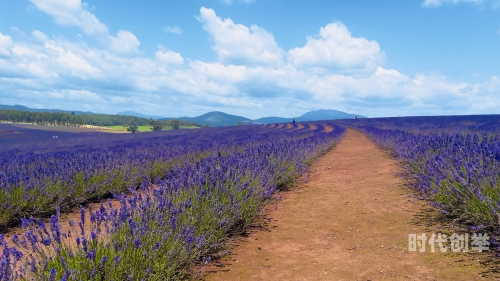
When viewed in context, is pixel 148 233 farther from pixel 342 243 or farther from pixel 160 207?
pixel 342 243

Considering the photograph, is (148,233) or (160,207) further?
(160,207)

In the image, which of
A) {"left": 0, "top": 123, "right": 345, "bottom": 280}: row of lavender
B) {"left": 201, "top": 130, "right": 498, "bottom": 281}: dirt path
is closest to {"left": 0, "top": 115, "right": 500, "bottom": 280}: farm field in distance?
{"left": 0, "top": 123, "right": 345, "bottom": 280}: row of lavender

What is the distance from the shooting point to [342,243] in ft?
9.88

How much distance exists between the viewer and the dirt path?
240 centimetres

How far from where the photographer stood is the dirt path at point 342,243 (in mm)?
2400

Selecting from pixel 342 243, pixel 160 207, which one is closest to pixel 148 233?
pixel 160 207

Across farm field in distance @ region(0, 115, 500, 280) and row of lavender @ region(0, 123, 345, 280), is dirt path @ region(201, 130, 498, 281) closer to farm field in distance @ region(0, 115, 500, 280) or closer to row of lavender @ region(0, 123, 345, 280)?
farm field in distance @ region(0, 115, 500, 280)

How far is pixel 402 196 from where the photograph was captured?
14.5ft

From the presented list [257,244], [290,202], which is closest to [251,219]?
[257,244]

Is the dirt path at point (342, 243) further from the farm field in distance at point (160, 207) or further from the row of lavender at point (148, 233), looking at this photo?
the row of lavender at point (148, 233)

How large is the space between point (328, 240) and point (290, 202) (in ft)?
4.86

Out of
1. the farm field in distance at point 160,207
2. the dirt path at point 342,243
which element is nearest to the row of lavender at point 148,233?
the farm field in distance at point 160,207

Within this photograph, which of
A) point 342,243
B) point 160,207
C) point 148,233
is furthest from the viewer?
point 342,243

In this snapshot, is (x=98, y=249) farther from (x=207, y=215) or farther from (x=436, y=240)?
(x=436, y=240)
